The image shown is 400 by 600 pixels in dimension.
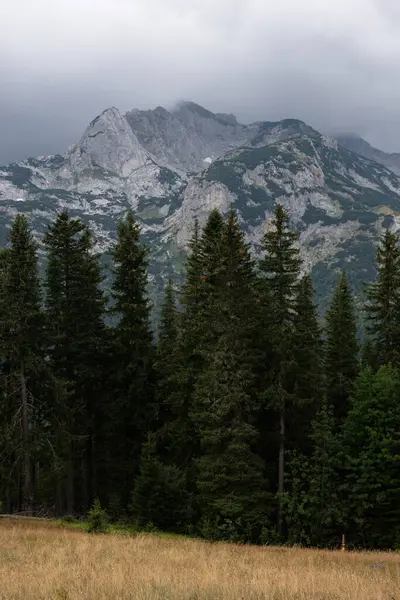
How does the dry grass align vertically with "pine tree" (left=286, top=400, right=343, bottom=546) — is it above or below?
above

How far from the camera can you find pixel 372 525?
2906 centimetres

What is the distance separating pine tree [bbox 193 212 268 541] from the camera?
2586cm

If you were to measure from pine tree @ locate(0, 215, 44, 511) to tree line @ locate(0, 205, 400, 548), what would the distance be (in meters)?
0.08

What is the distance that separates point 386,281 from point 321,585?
91.6ft

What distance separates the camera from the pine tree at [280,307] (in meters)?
27.7

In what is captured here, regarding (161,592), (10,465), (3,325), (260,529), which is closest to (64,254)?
(3,325)

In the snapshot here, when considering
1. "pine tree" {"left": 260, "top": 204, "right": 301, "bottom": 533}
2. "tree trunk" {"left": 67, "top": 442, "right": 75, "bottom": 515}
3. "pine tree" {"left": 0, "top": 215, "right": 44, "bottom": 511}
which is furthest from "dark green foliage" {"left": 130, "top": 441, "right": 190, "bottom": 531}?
"pine tree" {"left": 0, "top": 215, "right": 44, "bottom": 511}

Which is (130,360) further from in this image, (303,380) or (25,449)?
(303,380)

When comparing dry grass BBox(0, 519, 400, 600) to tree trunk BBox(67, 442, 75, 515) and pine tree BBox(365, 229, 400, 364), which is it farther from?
pine tree BBox(365, 229, 400, 364)

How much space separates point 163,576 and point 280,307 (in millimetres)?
20205

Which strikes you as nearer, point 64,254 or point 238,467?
point 238,467

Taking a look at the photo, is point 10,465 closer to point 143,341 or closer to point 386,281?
point 143,341

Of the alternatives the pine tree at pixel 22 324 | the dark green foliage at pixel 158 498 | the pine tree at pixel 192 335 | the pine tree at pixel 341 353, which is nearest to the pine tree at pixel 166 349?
the pine tree at pixel 192 335

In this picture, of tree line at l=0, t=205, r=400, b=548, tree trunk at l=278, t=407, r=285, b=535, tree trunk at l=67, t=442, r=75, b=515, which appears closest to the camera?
tree line at l=0, t=205, r=400, b=548
